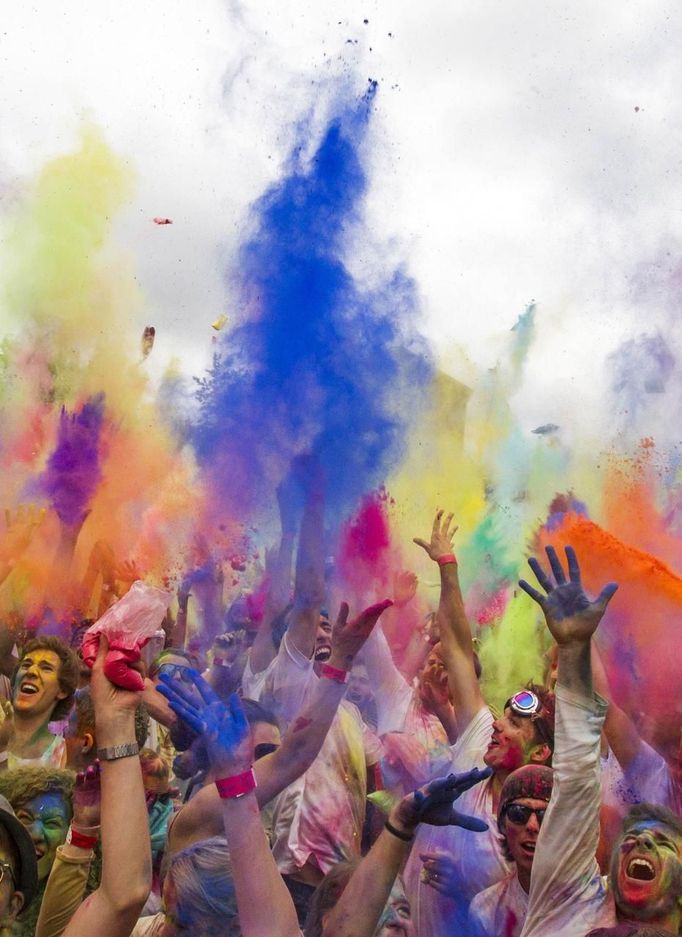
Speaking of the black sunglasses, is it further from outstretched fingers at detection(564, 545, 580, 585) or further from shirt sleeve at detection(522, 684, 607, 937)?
outstretched fingers at detection(564, 545, 580, 585)

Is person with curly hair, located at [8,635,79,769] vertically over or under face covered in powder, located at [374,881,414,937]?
under

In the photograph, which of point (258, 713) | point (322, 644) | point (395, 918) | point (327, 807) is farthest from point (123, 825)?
point (322, 644)

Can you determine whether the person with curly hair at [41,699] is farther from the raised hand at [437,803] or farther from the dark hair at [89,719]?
the raised hand at [437,803]

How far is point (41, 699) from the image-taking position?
5031 mm

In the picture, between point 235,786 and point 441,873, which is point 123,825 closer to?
point 235,786

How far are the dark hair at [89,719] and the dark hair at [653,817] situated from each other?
1.56 meters

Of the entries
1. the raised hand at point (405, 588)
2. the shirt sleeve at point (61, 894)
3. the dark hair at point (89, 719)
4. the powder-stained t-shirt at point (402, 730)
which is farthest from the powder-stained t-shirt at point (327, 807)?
the raised hand at point (405, 588)

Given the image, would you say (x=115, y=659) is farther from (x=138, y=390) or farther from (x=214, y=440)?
(x=138, y=390)

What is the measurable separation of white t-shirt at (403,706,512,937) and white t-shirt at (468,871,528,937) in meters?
0.06

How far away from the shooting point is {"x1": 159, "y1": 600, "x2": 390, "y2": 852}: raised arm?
3826 mm

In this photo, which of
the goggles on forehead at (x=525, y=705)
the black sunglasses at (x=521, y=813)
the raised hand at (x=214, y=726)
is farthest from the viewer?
the goggles on forehead at (x=525, y=705)

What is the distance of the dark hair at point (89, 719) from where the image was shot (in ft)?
11.7

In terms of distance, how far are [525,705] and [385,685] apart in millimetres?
1328

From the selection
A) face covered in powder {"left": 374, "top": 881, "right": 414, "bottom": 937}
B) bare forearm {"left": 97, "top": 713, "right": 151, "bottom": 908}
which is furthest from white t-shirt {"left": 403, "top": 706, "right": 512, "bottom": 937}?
bare forearm {"left": 97, "top": 713, "right": 151, "bottom": 908}
